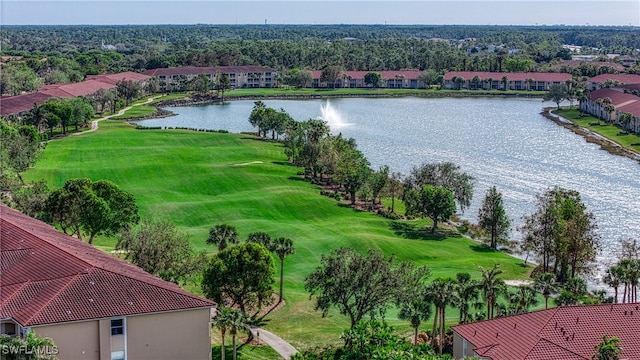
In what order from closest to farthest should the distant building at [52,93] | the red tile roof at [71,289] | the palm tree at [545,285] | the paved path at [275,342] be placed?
the red tile roof at [71,289]
the paved path at [275,342]
the palm tree at [545,285]
the distant building at [52,93]

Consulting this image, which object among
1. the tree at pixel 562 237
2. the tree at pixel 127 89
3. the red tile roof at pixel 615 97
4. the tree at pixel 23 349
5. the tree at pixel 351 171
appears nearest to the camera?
the tree at pixel 23 349

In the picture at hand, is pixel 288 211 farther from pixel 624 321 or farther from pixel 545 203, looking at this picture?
pixel 624 321

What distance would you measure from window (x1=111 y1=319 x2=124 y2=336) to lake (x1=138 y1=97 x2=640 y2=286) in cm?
4792

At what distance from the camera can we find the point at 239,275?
45.1 m

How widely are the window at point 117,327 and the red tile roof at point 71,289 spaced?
41cm

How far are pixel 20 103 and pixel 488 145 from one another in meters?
84.7

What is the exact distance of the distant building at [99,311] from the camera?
3098 cm

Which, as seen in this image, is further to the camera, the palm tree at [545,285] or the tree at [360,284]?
the palm tree at [545,285]

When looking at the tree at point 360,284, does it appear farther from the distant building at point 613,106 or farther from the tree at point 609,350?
the distant building at point 613,106

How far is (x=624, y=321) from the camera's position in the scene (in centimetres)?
3681

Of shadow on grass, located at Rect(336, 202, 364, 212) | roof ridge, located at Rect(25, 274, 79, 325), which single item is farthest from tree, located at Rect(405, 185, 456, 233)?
roof ridge, located at Rect(25, 274, 79, 325)

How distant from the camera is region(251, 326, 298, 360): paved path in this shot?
42781 millimetres

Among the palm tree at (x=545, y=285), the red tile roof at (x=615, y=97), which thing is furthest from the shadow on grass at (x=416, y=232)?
the red tile roof at (x=615, y=97)

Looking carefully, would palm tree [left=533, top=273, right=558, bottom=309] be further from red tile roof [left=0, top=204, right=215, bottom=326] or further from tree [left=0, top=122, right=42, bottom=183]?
tree [left=0, top=122, right=42, bottom=183]
